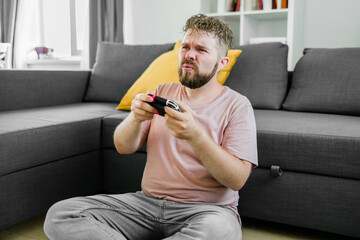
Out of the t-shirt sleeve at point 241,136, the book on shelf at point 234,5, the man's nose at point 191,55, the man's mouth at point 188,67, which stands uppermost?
the book on shelf at point 234,5

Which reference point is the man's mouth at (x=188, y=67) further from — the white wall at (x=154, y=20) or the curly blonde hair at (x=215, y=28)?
the white wall at (x=154, y=20)

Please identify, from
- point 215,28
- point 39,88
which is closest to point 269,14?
point 39,88

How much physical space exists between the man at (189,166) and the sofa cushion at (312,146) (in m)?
0.35

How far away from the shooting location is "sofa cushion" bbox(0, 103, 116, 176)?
4.76 ft

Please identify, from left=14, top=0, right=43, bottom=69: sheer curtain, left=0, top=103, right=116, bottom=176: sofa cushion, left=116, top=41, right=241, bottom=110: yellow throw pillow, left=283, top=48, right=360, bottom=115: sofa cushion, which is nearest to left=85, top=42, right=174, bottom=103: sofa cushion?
left=116, top=41, right=241, bottom=110: yellow throw pillow

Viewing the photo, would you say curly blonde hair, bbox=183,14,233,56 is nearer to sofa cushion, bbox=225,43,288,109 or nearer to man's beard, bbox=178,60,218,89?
man's beard, bbox=178,60,218,89

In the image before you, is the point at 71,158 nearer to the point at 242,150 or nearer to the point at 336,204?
the point at 242,150

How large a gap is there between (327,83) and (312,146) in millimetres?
672

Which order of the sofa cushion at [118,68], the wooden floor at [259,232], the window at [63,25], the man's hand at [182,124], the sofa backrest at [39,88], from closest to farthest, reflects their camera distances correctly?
1. the man's hand at [182,124]
2. the wooden floor at [259,232]
3. the sofa backrest at [39,88]
4. the sofa cushion at [118,68]
5. the window at [63,25]

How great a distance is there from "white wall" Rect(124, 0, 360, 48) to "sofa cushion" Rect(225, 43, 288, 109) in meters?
1.22

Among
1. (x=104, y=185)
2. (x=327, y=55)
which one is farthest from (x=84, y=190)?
(x=327, y=55)

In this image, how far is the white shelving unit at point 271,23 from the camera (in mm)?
3037

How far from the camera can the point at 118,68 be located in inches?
99.0

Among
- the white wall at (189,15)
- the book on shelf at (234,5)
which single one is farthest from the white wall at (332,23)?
the book on shelf at (234,5)
